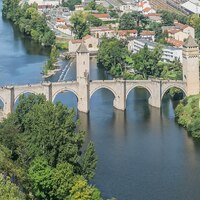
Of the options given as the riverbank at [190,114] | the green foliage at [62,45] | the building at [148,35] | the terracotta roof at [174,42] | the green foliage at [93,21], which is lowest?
the riverbank at [190,114]

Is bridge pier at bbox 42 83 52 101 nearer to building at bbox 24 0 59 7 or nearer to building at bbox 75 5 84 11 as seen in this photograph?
building at bbox 75 5 84 11

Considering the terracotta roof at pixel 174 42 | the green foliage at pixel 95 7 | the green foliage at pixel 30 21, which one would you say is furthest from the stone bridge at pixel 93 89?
the green foliage at pixel 95 7

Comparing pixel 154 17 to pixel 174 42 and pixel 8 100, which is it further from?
pixel 8 100

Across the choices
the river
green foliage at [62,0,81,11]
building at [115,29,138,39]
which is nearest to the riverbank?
the river

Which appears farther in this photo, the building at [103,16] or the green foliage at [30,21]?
the building at [103,16]

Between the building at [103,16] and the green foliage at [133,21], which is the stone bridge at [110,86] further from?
the building at [103,16]
